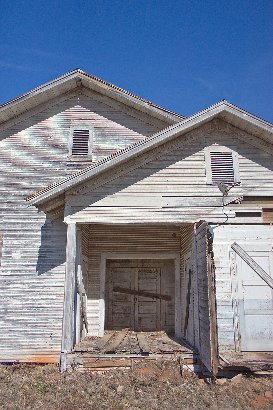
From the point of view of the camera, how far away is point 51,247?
428 inches

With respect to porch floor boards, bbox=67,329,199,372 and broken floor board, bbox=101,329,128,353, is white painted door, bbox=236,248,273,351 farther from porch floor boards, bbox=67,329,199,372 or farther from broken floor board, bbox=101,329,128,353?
broken floor board, bbox=101,329,128,353

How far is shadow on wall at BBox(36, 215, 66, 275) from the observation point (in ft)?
35.3

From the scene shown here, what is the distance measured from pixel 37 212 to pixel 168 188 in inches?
167

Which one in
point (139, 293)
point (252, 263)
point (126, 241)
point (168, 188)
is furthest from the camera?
point (139, 293)

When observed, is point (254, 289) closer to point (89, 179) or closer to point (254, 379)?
point (254, 379)

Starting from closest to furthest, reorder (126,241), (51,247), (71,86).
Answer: (51,247)
(126,241)
(71,86)

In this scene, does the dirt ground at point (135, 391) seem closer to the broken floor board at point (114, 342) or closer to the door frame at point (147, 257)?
the broken floor board at point (114, 342)

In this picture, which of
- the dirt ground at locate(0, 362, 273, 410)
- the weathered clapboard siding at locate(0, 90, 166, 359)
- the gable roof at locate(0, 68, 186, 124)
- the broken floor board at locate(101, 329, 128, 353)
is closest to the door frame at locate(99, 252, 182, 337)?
the broken floor board at locate(101, 329, 128, 353)

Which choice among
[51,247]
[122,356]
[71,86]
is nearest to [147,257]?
[51,247]

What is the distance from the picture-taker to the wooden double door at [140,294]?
41.1 feet

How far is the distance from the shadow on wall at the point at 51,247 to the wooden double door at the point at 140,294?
242 centimetres

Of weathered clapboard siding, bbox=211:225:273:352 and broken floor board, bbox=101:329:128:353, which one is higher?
weathered clapboard siding, bbox=211:225:273:352

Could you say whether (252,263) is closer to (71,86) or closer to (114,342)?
(114,342)

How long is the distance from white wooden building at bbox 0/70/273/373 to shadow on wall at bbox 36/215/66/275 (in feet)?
0.10
